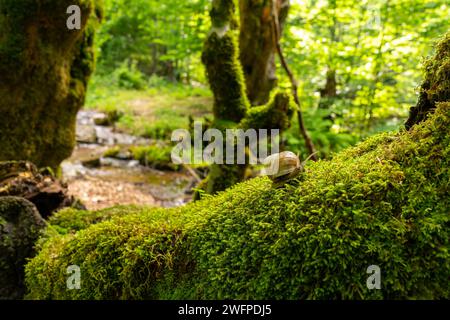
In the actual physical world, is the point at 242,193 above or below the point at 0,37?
below

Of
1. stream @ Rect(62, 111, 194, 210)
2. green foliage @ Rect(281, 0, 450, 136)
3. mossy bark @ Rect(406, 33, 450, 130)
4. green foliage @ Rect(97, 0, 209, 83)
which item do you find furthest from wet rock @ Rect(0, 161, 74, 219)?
green foliage @ Rect(97, 0, 209, 83)

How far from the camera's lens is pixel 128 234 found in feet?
7.47

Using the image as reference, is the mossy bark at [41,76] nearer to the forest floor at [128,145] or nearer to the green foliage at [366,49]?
the forest floor at [128,145]

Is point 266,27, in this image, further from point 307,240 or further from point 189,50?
point 307,240

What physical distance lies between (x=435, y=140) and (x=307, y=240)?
0.79 meters

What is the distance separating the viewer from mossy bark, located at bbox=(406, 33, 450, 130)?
1.86 meters

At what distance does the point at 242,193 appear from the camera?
2.15 m

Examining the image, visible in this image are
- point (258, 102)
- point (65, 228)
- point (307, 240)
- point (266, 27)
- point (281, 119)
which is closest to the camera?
point (307, 240)

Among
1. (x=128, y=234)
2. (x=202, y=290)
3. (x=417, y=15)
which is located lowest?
(x=202, y=290)

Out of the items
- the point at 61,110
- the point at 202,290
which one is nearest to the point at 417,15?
the point at 61,110

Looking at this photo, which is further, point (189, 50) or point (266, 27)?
point (189, 50)

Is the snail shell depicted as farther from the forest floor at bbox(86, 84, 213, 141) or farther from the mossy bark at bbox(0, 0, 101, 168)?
the forest floor at bbox(86, 84, 213, 141)

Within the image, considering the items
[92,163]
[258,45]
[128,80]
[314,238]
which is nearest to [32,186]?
[314,238]

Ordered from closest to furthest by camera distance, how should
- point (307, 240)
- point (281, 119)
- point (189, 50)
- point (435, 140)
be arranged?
point (307, 240) → point (435, 140) → point (281, 119) → point (189, 50)
